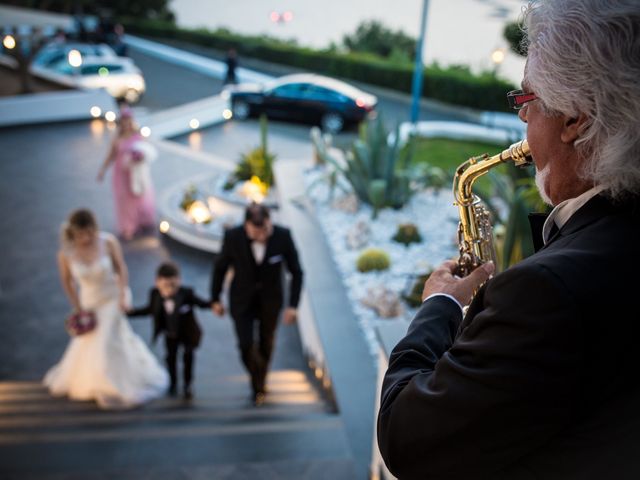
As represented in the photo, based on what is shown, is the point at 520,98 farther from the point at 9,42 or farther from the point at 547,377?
the point at 9,42

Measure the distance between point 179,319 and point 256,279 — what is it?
2.33 feet

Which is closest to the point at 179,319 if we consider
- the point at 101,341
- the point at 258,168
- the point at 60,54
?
the point at 101,341

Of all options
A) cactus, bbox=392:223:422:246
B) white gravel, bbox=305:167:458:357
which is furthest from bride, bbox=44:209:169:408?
cactus, bbox=392:223:422:246

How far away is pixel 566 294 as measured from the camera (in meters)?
1.15

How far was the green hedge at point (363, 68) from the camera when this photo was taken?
18203 millimetres

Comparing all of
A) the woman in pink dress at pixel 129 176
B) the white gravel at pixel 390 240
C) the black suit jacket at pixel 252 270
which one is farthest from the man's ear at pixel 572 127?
the woman in pink dress at pixel 129 176

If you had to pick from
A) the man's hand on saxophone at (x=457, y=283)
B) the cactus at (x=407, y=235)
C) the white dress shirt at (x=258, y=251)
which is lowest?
the cactus at (x=407, y=235)

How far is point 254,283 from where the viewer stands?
541 centimetres

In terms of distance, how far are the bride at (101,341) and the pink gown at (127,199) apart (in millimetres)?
3884

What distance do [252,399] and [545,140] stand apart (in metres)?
4.73

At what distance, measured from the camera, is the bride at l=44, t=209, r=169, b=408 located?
5.54 m

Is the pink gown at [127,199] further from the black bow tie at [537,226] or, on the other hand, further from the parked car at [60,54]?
the parked car at [60,54]

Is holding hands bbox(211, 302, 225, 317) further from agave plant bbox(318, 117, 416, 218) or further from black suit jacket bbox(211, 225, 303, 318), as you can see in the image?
agave plant bbox(318, 117, 416, 218)

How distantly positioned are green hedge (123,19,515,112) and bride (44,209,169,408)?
1350 cm
